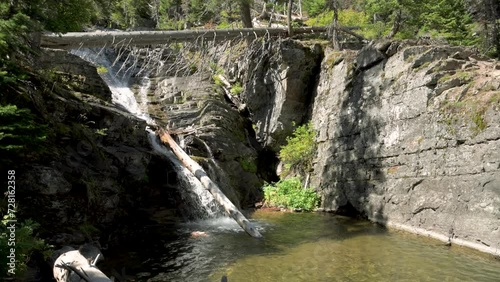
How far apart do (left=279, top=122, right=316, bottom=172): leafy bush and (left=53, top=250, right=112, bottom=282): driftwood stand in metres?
11.9

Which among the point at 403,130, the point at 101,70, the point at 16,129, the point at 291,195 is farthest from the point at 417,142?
the point at 101,70

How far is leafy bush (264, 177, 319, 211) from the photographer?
15914mm

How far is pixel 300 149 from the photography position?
56.6 ft

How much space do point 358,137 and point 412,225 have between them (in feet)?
13.6

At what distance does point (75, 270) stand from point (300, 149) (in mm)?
12611

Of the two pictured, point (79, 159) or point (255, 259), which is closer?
point (255, 259)

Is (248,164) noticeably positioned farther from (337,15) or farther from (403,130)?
(337,15)

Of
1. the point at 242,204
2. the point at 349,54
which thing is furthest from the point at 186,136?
the point at 349,54

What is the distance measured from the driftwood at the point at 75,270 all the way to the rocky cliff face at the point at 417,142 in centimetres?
868

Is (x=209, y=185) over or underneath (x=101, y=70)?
underneath

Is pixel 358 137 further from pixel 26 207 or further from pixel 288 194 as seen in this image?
pixel 26 207

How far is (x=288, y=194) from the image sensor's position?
655 inches

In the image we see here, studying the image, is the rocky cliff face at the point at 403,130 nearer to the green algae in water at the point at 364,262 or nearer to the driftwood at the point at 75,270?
the green algae in water at the point at 364,262

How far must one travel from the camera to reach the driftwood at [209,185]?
10653 millimetres
